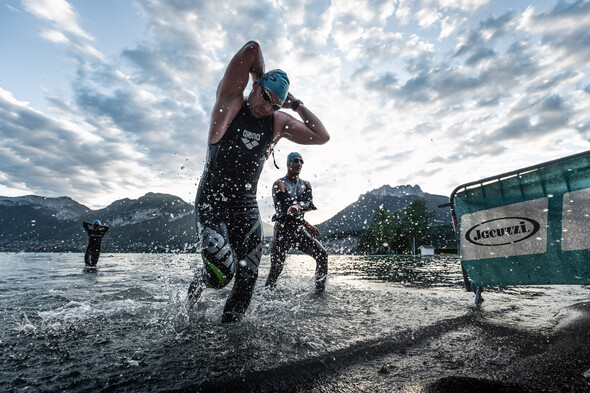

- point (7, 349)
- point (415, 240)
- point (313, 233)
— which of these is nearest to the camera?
point (7, 349)

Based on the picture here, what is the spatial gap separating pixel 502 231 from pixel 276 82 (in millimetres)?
3308

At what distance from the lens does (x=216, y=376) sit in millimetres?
1456

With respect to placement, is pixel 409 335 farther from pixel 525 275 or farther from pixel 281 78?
pixel 281 78

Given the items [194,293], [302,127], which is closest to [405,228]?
[302,127]

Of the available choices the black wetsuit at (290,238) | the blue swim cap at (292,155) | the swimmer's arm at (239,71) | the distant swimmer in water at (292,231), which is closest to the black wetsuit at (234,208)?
the swimmer's arm at (239,71)

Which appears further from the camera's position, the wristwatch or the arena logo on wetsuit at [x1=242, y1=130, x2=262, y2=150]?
the wristwatch

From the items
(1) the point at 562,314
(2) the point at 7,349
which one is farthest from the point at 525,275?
(2) the point at 7,349

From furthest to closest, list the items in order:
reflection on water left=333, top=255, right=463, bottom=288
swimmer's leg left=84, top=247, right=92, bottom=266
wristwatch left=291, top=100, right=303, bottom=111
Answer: swimmer's leg left=84, top=247, right=92, bottom=266
reflection on water left=333, top=255, right=463, bottom=288
wristwatch left=291, top=100, right=303, bottom=111

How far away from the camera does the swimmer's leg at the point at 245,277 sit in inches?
107

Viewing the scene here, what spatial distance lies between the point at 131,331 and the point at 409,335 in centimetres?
233

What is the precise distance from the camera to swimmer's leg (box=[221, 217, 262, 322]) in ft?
8.95

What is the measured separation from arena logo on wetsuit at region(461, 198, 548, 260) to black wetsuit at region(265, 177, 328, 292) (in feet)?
7.25

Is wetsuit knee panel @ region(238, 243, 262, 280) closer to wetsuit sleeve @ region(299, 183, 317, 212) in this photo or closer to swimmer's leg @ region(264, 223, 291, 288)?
swimmer's leg @ region(264, 223, 291, 288)

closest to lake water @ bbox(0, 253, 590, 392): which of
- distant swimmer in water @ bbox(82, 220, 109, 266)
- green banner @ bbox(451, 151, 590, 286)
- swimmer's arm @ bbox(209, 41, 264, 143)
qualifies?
green banner @ bbox(451, 151, 590, 286)
